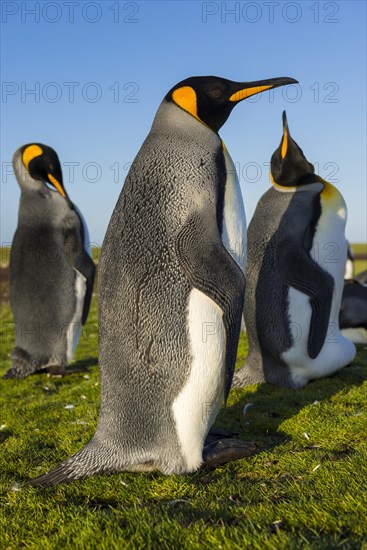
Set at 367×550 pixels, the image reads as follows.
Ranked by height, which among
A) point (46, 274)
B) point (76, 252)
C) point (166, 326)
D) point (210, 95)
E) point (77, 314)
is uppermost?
point (210, 95)

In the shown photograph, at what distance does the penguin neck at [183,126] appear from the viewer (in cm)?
346

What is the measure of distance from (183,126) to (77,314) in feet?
14.8

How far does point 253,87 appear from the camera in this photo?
11.8ft

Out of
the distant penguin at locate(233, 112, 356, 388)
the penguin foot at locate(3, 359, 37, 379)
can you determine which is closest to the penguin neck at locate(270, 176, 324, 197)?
the distant penguin at locate(233, 112, 356, 388)

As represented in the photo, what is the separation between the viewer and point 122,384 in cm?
323

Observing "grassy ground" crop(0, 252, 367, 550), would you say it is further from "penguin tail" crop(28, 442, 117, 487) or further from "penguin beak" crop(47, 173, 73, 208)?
"penguin beak" crop(47, 173, 73, 208)

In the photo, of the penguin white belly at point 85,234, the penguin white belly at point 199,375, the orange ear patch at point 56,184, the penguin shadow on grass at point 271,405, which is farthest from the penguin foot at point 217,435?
the orange ear patch at point 56,184

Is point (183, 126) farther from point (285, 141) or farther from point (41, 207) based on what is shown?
point (41, 207)

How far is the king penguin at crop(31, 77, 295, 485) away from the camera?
10.4 ft

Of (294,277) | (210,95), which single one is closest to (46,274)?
(294,277)

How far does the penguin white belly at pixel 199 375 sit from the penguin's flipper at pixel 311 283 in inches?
88.9

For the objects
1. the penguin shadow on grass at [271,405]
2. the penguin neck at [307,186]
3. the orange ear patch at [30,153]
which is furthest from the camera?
the orange ear patch at [30,153]

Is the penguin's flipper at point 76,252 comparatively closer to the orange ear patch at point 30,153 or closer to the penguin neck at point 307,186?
the orange ear patch at point 30,153

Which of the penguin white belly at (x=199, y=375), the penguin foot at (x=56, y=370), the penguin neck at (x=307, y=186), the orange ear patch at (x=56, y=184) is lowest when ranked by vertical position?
the penguin foot at (x=56, y=370)
